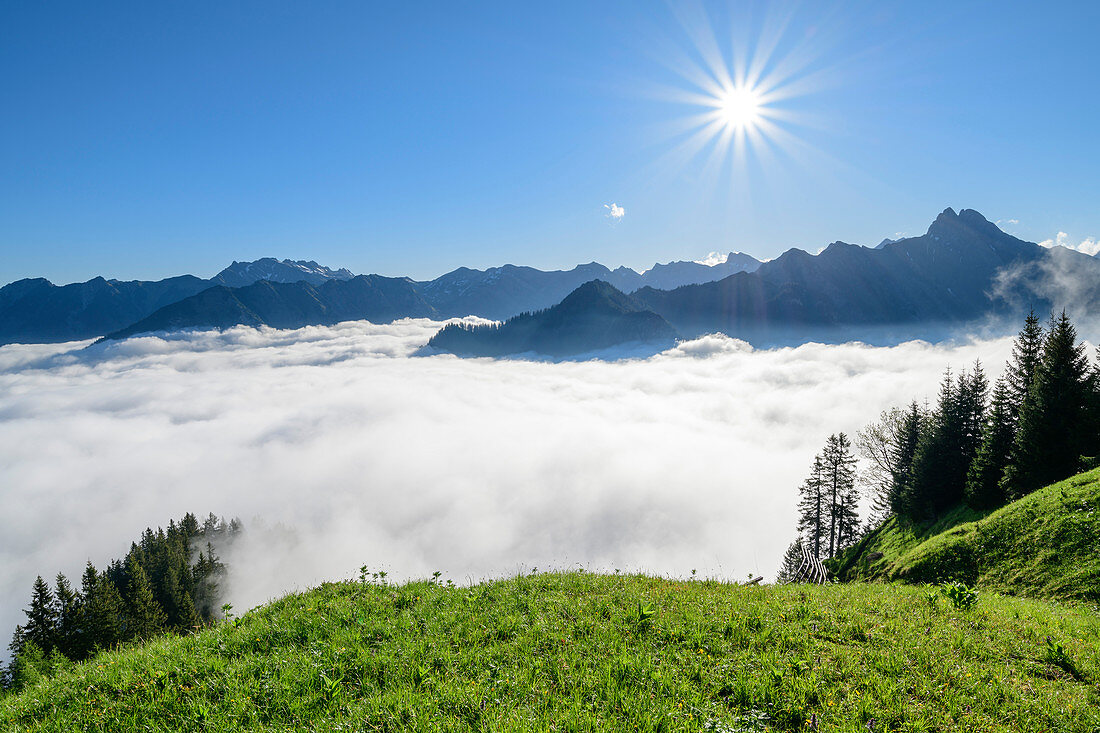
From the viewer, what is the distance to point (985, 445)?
1353 inches

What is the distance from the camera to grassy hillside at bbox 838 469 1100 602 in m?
16.0

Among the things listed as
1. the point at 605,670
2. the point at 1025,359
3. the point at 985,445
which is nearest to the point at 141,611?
the point at 605,670

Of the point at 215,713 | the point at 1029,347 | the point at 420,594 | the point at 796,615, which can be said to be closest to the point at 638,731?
the point at 796,615

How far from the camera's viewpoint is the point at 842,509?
58031 millimetres

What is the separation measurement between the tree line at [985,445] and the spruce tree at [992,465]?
8 centimetres

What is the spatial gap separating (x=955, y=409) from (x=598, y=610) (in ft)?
165

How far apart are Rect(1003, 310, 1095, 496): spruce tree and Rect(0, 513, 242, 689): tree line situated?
55.8 metres

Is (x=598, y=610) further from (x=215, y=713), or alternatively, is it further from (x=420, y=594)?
(x=215, y=713)

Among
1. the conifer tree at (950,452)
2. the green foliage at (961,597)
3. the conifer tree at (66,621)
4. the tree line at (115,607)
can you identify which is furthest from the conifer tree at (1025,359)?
the conifer tree at (66,621)

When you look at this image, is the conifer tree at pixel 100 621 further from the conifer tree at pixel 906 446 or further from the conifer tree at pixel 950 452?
the conifer tree at pixel 906 446

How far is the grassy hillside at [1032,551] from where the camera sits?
15953mm

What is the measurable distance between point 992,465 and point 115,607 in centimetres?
9442

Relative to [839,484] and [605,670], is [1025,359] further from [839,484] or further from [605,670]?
[605,670]

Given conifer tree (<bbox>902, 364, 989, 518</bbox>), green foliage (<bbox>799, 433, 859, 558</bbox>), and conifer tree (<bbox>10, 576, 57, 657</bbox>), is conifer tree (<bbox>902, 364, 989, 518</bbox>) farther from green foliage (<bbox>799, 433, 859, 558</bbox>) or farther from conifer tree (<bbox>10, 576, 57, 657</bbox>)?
conifer tree (<bbox>10, 576, 57, 657</bbox>)
